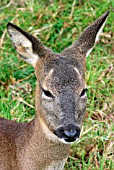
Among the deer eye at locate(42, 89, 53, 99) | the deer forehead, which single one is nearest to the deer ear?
the deer forehead

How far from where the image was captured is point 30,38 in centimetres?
548

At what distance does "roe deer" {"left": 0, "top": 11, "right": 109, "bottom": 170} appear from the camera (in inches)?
198

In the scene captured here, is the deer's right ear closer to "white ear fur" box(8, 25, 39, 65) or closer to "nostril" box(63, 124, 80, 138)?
"white ear fur" box(8, 25, 39, 65)

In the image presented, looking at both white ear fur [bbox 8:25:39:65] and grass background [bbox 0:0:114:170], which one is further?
grass background [bbox 0:0:114:170]

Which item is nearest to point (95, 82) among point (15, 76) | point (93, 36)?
point (15, 76)

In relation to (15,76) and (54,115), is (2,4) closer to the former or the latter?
(15,76)

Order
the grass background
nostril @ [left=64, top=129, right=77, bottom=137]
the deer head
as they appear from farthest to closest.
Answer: the grass background → the deer head → nostril @ [left=64, top=129, right=77, bottom=137]

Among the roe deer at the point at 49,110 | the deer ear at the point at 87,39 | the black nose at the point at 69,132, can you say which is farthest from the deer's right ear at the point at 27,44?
the black nose at the point at 69,132

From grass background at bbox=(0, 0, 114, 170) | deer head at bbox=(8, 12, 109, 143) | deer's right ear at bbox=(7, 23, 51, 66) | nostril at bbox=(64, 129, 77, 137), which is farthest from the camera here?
grass background at bbox=(0, 0, 114, 170)

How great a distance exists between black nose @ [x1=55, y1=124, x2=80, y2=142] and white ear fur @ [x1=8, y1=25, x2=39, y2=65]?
3.23 feet

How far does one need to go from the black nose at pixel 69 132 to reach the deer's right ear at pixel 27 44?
0.94 m

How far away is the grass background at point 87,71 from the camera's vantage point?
671cm

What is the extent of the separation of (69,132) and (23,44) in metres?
1.21

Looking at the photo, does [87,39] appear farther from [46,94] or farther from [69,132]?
[69,132]
